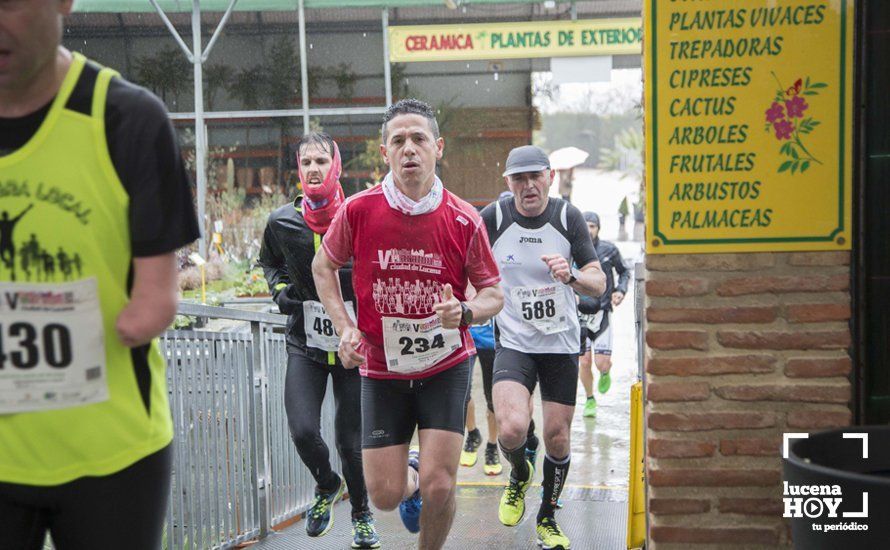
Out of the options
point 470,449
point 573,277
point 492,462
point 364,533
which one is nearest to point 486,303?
point 573,277

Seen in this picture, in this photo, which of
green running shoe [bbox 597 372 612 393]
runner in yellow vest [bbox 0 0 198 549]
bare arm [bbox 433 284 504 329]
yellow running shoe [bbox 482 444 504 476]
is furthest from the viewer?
green running shoe [bbox 597 372 612 393]

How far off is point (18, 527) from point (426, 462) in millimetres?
2704

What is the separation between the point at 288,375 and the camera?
5.95m

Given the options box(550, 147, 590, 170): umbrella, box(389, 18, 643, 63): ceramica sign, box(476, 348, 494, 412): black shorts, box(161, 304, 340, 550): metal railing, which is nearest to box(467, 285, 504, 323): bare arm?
box(161, 304, 340, 550): metal railing

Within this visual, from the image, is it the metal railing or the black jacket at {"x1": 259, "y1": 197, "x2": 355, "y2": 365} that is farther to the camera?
the black jacket at {"x1": 259, "y1": 197, "x2": 355, "y2": 365}

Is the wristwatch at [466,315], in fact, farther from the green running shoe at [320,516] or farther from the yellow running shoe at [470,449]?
the yellow running shoe at [470,449]

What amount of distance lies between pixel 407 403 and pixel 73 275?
2.89 metres

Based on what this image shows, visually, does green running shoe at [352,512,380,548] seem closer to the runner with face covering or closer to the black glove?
the runner with face covering

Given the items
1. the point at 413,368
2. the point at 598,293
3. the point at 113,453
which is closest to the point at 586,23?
the point at 598,293

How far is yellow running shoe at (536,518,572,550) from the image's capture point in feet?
19.2

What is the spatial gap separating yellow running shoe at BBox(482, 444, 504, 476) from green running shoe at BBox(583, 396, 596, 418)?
7.57 ft

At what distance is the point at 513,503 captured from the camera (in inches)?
251

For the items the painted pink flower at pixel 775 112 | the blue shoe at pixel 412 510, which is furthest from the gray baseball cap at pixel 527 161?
the painted pink flower at pixel 775 112

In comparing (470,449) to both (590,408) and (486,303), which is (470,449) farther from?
(486,303)
